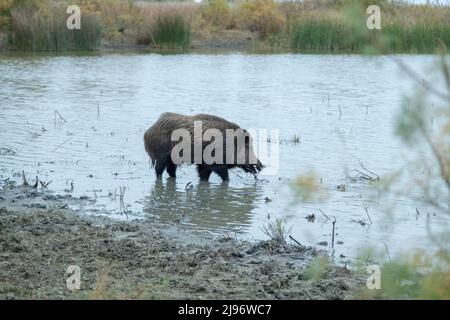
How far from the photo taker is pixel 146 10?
4103 cm

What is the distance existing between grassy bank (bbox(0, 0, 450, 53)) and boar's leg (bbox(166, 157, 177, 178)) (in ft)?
54.7

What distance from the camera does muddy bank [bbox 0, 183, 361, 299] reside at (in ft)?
20.3

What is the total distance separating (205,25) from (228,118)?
2703cm

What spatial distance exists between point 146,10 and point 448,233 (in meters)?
37.8

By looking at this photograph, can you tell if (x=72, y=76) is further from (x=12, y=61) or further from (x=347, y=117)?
(x=347, y=117)

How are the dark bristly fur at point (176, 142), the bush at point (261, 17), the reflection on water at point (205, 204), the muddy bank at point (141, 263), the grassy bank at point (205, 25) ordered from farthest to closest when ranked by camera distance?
the bush at point (261, 17) → the grassy bank at point (205, 25) → the dark bristly fur at point (176, 142) → the reflection on water at point (205, 204) → the muddy bank at point (141, 263)

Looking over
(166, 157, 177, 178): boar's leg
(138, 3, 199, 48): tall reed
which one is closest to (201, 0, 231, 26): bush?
(138, 3, 199, 48): tall reed

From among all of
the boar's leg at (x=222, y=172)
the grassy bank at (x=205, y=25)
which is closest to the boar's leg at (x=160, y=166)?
the boar's leg at (x=222, y=172)

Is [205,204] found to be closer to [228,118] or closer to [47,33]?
[228,118]

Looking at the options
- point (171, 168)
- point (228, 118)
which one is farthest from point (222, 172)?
point (228, 118)

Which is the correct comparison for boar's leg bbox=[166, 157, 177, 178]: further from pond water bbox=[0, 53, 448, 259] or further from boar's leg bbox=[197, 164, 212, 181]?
boar's leg bbox=[197, 164, 212, 181]

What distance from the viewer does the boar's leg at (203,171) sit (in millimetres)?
11344

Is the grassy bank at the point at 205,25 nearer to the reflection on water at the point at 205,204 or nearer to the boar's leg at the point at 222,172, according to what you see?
the boar's leg at the point at 222,172
